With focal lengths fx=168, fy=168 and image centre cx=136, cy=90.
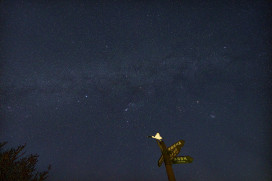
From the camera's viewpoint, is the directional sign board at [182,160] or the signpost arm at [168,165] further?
the directional sign board at [182,160]

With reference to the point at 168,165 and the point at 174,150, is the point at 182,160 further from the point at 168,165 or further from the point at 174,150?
the point at 168,165

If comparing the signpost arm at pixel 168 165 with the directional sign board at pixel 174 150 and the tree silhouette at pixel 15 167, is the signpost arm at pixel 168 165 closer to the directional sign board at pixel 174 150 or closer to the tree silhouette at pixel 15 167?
the directional sign board at pixel 174 150

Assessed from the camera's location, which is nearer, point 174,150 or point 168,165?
point 168,165

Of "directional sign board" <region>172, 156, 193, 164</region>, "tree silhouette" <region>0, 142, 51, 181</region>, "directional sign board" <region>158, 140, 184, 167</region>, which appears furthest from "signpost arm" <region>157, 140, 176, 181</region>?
"tree silhouette" <region>0, 142, 51, 181</region>

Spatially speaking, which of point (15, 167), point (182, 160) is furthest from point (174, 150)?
point (15, 167)

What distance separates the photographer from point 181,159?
4.30 m

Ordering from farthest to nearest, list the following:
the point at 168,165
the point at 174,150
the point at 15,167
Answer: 1. the point at 15,167
2. the point at 174,150
3. the point at 168,165

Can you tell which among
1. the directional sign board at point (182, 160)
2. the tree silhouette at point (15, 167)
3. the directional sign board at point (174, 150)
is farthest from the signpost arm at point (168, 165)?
the tree silhouette at point (15, 167)

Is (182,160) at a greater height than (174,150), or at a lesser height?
lesser

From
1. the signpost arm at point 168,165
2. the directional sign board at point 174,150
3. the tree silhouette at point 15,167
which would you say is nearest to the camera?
the signpost arm at point 168,165

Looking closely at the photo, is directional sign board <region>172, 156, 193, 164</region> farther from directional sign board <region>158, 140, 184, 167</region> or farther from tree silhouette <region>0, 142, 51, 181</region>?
tree silhouette <region>0, 142, 51, 181</region>

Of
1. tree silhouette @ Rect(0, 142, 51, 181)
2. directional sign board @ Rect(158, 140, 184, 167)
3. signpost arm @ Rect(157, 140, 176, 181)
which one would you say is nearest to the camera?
signpost arm @ Rect(157, 140, 176, 181)

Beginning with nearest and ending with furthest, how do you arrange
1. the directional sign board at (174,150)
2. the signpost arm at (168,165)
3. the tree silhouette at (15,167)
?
the signpost arm at (168,165), the directional sign board at (174,150), the tree silhouette at (15,167)

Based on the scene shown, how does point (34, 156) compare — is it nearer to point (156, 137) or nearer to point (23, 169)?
point (23, 169)
